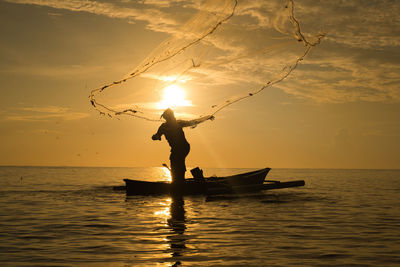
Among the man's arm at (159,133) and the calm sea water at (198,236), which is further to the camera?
the man's arm at (159,133)

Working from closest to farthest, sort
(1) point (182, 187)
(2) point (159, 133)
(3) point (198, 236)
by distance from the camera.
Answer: (3) point (198, 236), (2) point (159, 133), (1) point (182, 187)

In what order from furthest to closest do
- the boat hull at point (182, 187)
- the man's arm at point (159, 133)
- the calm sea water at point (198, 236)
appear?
the boat hull at point (182, 187)
the man's arm at point (159, 133)
the calm sea water at point (198, 236)

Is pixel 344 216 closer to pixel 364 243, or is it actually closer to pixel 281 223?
pixel 281 223

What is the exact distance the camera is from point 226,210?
21.6m

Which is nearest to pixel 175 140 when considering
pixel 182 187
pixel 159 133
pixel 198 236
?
pixel 159 133

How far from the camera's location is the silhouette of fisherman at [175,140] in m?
26.9

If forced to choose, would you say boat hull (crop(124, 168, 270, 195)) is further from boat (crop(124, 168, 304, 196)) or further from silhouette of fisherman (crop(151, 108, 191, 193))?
silhouette of fisherman (crop(151, 108, 191, 193))

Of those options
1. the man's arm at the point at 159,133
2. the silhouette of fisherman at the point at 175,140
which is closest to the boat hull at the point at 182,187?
the silhouette of fisherman at the point at 175,140

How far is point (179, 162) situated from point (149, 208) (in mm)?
5087

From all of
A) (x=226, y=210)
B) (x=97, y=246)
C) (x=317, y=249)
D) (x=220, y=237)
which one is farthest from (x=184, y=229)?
(x=226, y=210)

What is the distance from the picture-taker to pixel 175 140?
27.0m

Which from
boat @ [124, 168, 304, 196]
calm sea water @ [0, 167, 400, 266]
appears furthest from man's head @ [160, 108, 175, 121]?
calm sea water @ [0, 167, 400, 266]

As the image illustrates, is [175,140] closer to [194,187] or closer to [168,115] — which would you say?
[168,115]

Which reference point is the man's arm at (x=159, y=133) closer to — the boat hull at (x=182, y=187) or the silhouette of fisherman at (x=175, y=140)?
the silhouette of fisherman at (x=175, y=140)
